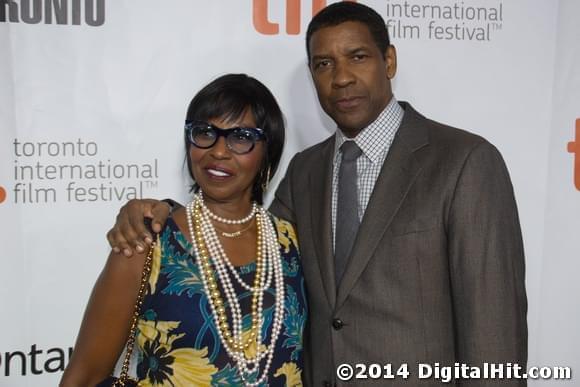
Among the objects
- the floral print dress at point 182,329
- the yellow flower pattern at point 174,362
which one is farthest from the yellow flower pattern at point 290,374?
the yellow flower pattern at point 174,362

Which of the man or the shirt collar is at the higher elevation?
the shirt collar

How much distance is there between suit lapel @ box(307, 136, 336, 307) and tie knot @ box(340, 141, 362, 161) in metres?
0.06

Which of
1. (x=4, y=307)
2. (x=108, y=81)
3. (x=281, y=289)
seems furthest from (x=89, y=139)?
(x=281, y=289)

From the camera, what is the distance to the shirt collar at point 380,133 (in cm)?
167

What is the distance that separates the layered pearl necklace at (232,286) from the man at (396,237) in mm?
114

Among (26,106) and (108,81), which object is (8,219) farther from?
(108,81)

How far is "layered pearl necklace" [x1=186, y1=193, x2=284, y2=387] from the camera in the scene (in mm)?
1484

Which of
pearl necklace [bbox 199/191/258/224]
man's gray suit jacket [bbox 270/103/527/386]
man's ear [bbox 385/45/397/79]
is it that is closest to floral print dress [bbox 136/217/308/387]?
pearl necklace [bbox 199/191/258/224]

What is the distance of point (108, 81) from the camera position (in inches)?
83.1

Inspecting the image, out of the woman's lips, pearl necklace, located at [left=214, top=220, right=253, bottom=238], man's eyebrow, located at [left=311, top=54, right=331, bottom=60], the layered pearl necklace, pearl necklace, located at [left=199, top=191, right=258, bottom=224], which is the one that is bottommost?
the layered pearl necklace

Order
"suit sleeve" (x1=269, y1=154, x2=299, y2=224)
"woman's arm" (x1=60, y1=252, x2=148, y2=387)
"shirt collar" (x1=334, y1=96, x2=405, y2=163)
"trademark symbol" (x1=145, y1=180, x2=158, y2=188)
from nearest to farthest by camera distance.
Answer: "woman's arm" (x1=60, y1=252, x2=148, y2=387) → "shirt collar" (x1=334, y1=96, x2=405, y2=163) → "suit sleeve" (x1=269, y1=154, x2=299, y2=224) → "trademark symbol" (x1=145, y1=180, x2=158, y2=188)

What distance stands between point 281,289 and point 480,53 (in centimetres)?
140

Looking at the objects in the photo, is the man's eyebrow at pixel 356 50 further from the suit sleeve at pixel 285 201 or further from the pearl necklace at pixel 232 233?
the pearl necklace at pixel 232 233

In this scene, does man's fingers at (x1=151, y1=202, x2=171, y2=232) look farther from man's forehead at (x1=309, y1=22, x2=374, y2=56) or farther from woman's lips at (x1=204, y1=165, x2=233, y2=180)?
man's forehead at (x1=309, y1=22, x2=374, y2=56)
